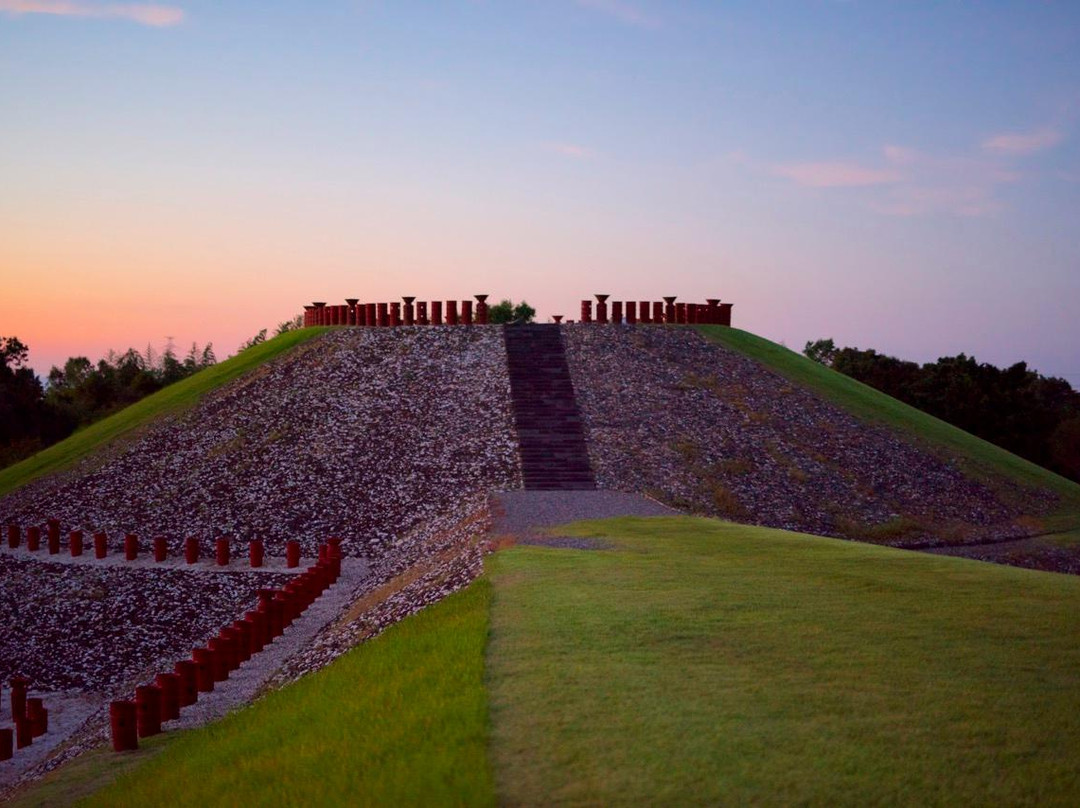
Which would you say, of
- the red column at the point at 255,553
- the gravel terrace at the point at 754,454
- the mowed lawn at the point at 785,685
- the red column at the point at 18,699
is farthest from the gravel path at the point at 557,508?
the red column at the point at 18,699

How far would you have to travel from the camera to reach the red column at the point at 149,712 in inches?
623

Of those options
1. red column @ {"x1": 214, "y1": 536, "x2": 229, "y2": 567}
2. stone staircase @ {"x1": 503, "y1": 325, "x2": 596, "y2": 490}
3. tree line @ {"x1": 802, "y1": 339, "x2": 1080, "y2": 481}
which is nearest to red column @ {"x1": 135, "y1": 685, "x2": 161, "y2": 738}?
red column @ {"x1": 214, "y1": 536, "x2": 229, "y2": 567}

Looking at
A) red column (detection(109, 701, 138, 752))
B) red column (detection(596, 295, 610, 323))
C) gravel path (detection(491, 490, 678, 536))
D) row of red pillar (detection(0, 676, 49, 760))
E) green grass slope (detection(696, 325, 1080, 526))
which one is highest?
red column (detection(596, 295, 610, 323))

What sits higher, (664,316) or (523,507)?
(664,316)

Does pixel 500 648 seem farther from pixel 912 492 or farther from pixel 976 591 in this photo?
pixel 912 492

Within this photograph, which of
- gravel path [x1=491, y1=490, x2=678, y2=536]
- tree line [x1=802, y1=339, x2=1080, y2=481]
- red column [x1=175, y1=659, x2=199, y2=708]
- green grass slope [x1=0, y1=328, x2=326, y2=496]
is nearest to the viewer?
red column [x1=175, y1=659, x2=199, y2=708]

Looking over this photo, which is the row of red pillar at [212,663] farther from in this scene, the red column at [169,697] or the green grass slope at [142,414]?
the green grass slope at [142,414]

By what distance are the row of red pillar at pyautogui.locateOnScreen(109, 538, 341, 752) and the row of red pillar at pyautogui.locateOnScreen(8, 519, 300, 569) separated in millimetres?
2781

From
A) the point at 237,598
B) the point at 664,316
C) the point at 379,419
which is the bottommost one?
the point at 237,598

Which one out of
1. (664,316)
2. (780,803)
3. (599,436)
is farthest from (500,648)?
(664,316)

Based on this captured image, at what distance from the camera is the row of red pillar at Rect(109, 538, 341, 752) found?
15.5m

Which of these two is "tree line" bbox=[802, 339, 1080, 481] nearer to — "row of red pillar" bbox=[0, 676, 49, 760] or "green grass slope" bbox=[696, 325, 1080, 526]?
"green grass slope" bbox=[696, 325, 1080, 526]

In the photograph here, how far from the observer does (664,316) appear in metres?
46.2

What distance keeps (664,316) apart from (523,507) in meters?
20.4
